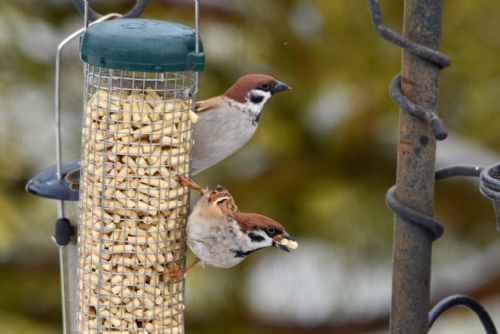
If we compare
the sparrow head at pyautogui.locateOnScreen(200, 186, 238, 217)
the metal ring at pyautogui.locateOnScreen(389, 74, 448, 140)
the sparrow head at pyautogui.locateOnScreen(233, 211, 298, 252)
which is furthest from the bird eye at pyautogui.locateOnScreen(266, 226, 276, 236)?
the metal ring at pyautogui.locateOnScreen(389, 74, 448, 140)

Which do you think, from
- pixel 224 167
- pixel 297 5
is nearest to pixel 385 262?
pixel 224 167

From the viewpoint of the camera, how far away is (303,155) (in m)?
2.90

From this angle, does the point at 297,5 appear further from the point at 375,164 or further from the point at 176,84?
the point at 176,84

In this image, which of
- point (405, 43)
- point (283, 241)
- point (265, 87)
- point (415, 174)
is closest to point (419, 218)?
point (415, 174)

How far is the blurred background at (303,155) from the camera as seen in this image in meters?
2.80

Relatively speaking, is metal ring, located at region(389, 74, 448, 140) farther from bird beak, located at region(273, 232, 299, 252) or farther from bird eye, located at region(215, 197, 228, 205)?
bird eye, located at region(215, 197, 228, 205)

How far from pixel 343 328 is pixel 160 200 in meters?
1.33

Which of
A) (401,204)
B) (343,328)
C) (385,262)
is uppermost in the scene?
(401,204)

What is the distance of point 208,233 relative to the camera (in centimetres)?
182

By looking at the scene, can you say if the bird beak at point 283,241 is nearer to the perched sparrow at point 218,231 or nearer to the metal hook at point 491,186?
the perched sparrow at point 218,231

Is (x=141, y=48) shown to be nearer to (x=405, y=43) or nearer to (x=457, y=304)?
(x=405, y=43)

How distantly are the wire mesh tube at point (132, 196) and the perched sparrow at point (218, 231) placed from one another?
4 centimetres

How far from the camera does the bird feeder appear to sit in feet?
5.95

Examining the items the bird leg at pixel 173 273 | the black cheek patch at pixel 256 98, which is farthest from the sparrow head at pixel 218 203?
the black cheek patch at pixel 256 98
